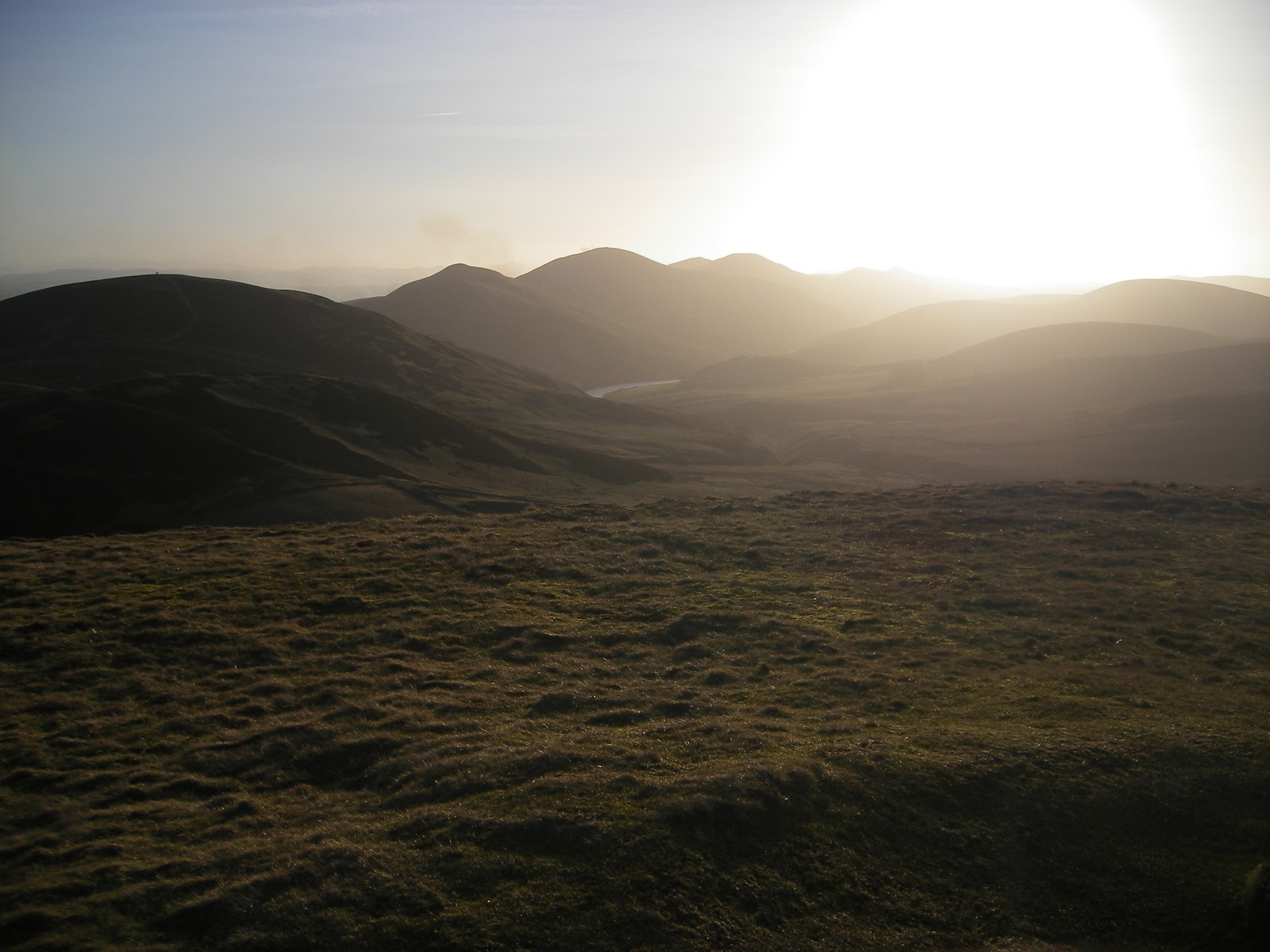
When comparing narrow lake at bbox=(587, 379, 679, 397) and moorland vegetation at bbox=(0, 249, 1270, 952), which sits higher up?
narrow lake at bbox=(587, 379, 679, 397)

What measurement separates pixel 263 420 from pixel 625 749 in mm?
50229

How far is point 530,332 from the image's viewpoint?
597ft

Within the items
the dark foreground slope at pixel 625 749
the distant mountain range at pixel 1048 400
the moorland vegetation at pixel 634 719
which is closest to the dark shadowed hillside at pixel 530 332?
the distant mountain range at pixel 1048 400

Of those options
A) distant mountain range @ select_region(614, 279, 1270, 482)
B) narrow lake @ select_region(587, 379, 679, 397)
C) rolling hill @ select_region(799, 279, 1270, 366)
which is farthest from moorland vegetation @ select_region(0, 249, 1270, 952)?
rolling hill @ select_region(799, 279, 1270, 366)

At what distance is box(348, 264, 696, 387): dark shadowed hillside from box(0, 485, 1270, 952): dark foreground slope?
14792cm

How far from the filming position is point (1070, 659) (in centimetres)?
1892

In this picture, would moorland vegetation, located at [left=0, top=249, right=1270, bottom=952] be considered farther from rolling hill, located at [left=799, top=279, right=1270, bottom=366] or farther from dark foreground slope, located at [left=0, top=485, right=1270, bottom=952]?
rolling hill, located at [left=799, top=279, right=1270, bottom=366]

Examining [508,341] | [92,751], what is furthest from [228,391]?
[508,341]

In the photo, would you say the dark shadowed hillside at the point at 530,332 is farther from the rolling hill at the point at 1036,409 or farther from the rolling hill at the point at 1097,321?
the rolling hill at the point at 1097,321

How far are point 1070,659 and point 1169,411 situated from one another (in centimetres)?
8300

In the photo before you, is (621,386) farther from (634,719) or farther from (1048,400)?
(634,719)

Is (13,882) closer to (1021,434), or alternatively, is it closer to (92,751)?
(92,751)

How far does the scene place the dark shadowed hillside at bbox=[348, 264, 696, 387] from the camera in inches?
6880

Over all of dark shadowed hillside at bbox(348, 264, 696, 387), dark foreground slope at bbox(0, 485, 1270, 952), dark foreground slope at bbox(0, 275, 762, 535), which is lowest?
dark foreground slope at bbox(0, 485, 1270, 952)
